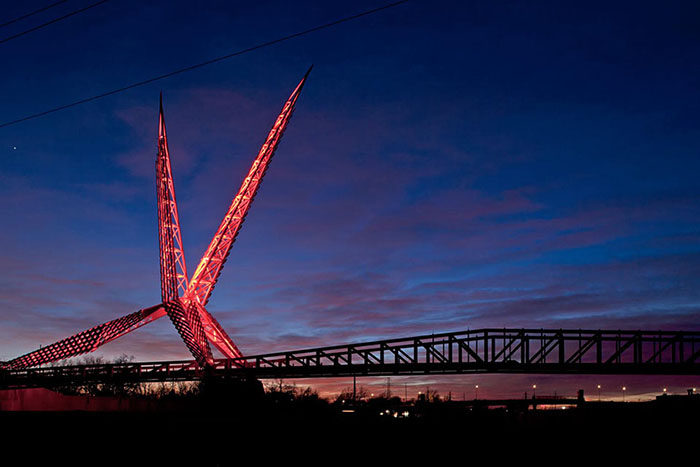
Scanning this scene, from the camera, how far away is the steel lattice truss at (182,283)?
50.3 meters

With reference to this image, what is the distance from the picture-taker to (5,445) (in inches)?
913

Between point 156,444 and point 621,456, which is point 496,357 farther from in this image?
point 156,444

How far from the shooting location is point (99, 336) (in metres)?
50.1

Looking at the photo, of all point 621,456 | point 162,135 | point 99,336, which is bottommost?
point 621,456

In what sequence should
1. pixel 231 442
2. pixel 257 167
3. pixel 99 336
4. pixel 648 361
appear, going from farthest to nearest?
pixel 257 167 < pixel 99 336 < pixel 648 361 < pixel 231 442

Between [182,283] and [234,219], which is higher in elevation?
[234,219]

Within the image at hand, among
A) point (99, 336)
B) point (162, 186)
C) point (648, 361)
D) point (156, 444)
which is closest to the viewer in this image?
point (156, 444)

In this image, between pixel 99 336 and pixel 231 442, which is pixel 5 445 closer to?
pixel 231 442

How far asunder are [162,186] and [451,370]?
27.2 meters

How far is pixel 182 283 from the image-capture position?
53344mm

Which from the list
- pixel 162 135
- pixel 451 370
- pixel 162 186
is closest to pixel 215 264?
pixel 162 186

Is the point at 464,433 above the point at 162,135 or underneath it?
underneath

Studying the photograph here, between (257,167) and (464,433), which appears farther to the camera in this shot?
(257,167)

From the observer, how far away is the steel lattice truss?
165ft
